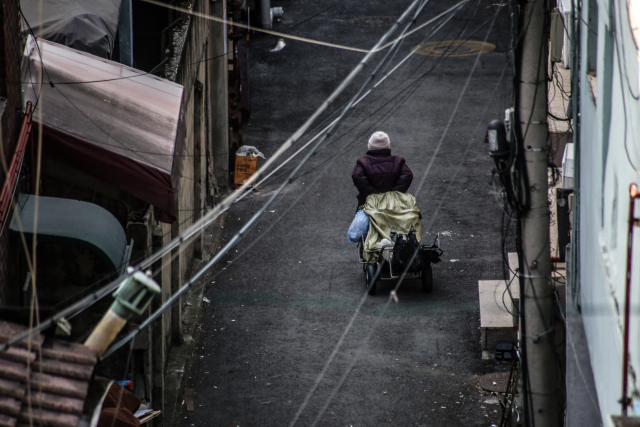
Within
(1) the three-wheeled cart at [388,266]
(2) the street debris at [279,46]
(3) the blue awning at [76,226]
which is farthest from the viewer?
(2) the street debris at [279,46]

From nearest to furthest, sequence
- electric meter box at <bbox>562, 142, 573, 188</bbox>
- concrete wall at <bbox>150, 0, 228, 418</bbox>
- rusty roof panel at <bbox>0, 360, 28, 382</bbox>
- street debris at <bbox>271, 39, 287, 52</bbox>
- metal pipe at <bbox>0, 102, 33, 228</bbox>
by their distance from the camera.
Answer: rusty roof panel at <bbox>0, 360, 28, 382</bbox> → metal pipe at <bbox>0, 102, 33, 228</bbox> → electric meter box at <bbox>562, 142, 573, 188</bbox> → concrete wall at <bbox>150, 0, 228, 418</bbox> → street debris at <bbox>271, 39, 287, 52</bbox>

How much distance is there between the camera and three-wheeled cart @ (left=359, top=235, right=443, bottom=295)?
1227 cm

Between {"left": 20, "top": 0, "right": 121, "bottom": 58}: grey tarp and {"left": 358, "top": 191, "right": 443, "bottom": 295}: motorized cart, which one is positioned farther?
{"left": 358, "top": 191, "right": 443, "bottom": 295}: motorized cart

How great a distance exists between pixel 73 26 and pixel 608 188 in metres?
7.18

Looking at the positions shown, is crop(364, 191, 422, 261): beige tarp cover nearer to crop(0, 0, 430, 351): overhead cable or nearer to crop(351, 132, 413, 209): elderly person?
crop(351, 132, 413, 209): elderly person

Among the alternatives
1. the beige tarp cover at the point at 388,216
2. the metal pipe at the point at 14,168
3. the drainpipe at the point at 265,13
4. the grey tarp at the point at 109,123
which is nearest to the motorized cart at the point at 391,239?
the beige tarp cover at the point at 388,216

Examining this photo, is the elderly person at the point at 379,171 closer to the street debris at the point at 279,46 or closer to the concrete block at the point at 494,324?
the concrete block at the point at 494,324

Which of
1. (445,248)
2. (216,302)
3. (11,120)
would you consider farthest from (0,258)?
(445,248)

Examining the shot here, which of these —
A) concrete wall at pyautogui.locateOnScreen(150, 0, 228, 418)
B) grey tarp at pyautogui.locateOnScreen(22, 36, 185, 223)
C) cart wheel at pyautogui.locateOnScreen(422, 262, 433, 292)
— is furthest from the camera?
cart wheel at pyautogui.locateOnScreen(422, 262, 433, 292)

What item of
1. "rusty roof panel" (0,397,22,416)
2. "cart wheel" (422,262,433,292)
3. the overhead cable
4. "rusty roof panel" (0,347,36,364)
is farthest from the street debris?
"rusty roof panel" (0,397,22,416)

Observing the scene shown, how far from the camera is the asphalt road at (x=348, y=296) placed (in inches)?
395

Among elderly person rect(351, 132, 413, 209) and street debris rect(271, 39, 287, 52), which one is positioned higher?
street debris rect(271, 39, 287, 52)

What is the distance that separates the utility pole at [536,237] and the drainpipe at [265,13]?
21236 millimetres

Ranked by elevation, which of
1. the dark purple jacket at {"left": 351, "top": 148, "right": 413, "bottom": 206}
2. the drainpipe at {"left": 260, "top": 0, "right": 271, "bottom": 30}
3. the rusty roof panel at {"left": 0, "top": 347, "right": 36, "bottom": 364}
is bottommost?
the dark purple jacket at {"left": 351, "top": 148, "right": 413, "bottom": 206}
